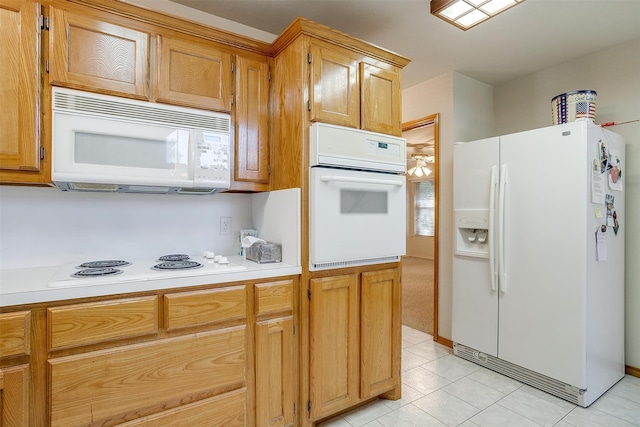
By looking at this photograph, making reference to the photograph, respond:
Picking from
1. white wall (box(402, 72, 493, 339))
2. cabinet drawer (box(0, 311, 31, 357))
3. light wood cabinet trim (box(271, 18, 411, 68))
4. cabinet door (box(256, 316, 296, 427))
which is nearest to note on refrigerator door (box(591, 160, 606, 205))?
white wall (box(402, 72, 493, 339))

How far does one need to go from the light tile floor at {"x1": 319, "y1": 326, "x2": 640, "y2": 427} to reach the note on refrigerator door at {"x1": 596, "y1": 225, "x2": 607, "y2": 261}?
94 centimetres

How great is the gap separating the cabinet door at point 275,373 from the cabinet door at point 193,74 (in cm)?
126

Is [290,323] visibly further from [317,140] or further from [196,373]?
[317,140]

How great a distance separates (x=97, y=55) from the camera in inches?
62.5

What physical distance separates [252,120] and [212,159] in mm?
373

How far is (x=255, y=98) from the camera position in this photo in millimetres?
2006

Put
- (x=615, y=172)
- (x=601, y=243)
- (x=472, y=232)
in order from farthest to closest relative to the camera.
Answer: (x=472, y=232) → (x=615, y=172) → (x=601, y=243)

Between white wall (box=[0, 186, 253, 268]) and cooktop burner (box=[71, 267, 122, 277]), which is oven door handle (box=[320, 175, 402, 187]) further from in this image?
cooktop burner (box=[71, 267, 122, 277])

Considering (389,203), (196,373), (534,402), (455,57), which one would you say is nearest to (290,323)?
(196,373)

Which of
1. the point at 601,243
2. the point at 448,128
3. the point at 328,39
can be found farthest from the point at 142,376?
the point at 448,128

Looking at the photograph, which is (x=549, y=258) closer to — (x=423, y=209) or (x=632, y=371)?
(x=632, y=371)

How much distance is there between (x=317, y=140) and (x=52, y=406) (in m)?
1.62

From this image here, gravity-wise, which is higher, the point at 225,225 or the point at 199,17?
the point at 199,17

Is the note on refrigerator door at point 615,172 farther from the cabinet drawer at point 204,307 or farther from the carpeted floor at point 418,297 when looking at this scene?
the cabinet drawer at point 204,307
